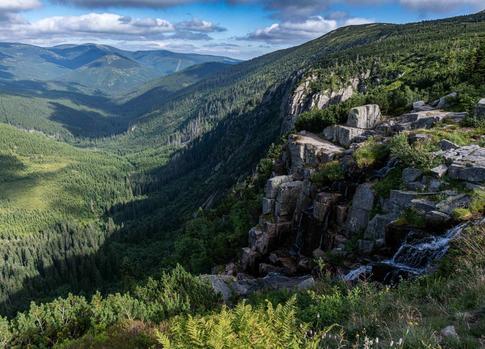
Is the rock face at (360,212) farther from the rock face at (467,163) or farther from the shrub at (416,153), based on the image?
the shrub at (416,153)

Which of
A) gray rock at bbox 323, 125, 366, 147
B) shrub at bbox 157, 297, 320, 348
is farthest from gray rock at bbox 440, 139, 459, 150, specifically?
shrub at bbox 157, 297, 320, 348

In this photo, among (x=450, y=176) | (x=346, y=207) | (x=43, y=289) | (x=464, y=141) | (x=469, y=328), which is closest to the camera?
(x=469, y=328)

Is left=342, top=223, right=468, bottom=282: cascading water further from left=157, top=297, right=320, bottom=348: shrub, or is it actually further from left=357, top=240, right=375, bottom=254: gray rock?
left=157, top=297, right=320, bottom=348: shrub

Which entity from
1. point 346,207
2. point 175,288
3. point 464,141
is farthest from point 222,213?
point 464,141

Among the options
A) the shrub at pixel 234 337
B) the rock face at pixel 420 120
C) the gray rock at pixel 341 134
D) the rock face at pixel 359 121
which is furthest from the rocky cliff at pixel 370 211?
the shrub at pixel 234 337

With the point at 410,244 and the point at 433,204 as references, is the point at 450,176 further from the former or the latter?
the point at 410,244

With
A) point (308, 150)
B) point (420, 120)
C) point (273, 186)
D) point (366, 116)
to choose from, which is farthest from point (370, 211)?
point (366, 116)
